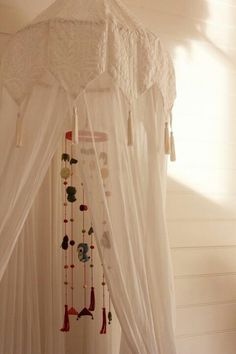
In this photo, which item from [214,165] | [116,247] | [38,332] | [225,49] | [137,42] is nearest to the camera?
[116,247]

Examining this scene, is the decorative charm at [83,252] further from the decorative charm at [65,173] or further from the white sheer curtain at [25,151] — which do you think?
the white sheer curtain at [25,151]

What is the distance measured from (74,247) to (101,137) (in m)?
0.73

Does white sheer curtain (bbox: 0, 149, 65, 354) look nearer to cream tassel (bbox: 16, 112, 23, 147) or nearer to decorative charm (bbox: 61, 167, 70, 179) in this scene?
decorative charm (bbox: 61, 167, 70, 179)

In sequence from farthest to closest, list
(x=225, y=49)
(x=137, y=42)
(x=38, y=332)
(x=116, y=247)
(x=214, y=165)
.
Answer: (x=225, y=49) < (x=214, y=165) < (x=38, y=332) < (x=137, y=42) < (x=116, y=247)

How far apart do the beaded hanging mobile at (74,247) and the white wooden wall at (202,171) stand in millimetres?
557

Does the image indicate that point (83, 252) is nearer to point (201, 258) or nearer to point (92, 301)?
point (92, 301)

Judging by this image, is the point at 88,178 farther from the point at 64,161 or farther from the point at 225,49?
the point at 225,49

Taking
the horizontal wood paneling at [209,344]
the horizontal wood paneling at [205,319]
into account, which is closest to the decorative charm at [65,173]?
the horizontal wood paneling at [205,319]

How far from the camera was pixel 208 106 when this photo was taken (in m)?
2.56

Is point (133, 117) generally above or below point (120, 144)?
above

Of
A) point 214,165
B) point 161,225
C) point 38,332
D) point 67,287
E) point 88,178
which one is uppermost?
point 214,165

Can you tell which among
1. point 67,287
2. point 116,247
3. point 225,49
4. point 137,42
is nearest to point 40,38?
point 137,42

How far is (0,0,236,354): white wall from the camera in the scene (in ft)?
7.66

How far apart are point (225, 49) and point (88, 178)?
1.63 metres
